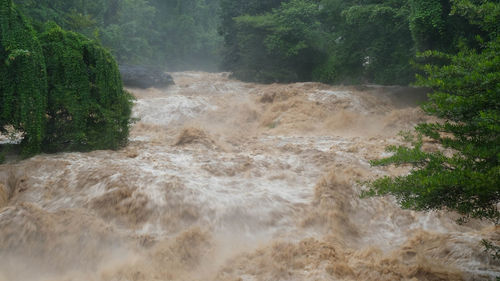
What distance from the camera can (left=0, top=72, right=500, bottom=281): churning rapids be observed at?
13.5ft

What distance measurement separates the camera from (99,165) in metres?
6.12

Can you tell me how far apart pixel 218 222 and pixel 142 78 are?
1484cm

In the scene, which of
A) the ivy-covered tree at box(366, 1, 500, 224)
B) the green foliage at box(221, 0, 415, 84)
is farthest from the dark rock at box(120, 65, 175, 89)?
the ivy-covered tree at box(366, 1, 500, 224)

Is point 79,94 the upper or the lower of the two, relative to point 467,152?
lower

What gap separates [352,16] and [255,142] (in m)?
7.10

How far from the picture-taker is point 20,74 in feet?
19.0

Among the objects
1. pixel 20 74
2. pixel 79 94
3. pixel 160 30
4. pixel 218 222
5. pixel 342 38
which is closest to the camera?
pixel 218 222

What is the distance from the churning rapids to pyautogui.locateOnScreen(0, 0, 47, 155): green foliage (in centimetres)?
76

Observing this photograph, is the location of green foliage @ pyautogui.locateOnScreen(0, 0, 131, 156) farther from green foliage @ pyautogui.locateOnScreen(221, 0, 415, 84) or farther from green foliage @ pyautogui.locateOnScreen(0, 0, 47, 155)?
green foliage @ pyautogui.locateOnScreen(221, 0, 415, 84)

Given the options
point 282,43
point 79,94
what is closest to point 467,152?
point 79,94

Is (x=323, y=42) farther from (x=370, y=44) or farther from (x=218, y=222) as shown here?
(x=218, y=222)

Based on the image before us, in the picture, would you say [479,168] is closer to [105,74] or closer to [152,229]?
[152,229]

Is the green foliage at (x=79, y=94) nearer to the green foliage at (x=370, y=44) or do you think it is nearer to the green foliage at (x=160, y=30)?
the green foliage at (x=370, y=44)

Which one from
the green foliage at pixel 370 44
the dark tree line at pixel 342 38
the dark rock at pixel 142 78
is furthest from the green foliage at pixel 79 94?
the dark rock at pixel 142 78
